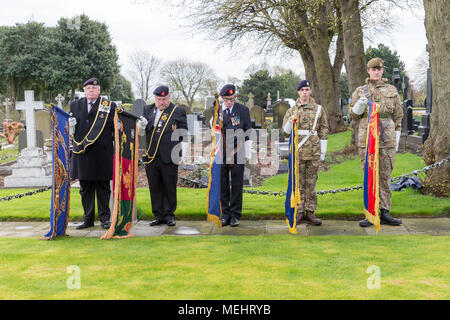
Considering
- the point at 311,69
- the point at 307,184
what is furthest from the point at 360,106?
the point at 311,69

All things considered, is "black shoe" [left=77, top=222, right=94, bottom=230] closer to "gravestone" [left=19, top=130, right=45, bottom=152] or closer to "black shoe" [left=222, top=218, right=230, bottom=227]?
"black shoe" [left=222, top=218, right=230, bottom=227]

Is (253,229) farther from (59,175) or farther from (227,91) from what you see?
(59,175)

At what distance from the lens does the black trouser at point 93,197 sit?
689 centimetres

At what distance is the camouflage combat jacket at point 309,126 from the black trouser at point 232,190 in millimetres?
927

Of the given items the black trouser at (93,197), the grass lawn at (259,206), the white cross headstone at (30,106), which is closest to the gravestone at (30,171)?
the white cross headstone at (30,106)

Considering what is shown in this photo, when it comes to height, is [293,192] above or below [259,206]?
above

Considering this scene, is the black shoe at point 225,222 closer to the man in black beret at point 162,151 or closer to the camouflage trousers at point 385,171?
the man in black beret at point 162,151

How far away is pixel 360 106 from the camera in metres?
6.48

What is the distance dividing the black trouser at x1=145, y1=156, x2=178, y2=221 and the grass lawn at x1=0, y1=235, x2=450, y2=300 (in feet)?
3.37

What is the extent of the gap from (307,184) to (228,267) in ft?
8.46
